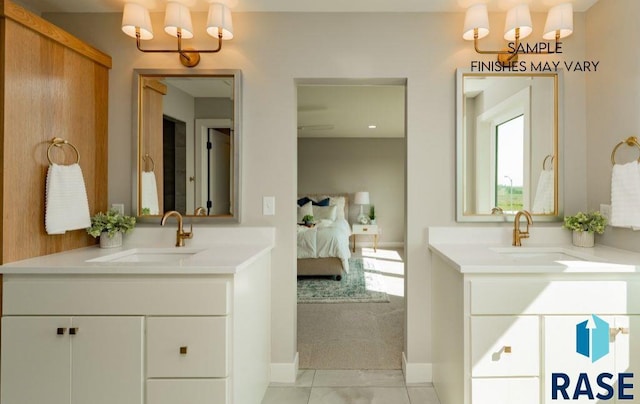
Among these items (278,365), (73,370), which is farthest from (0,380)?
(278,365)

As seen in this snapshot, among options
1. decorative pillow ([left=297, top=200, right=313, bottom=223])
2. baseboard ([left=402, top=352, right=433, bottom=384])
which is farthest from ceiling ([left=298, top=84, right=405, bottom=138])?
baseboard ([left=402, top=352, right=433, bottom=384])

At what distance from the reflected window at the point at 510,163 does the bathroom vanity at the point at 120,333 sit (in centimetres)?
171

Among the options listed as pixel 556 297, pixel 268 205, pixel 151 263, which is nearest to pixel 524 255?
pixel 556 297

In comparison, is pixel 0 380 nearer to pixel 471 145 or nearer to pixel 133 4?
pixel 133 4

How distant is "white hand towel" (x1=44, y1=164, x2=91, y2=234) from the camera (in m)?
1.83

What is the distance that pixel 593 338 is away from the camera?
1.59 m

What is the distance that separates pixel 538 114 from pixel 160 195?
247cm

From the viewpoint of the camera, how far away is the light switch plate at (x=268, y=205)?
2.30m

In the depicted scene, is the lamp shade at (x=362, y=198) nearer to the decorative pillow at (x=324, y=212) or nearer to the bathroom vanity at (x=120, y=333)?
the decorative pillow at (x=324, y=212)

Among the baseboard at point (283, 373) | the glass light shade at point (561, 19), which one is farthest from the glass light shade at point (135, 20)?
the glass light shade at point (561, 19)

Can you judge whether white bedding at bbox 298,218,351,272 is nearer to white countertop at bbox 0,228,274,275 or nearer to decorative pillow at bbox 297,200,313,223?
decorative pillow at bbox 297,200,313,223

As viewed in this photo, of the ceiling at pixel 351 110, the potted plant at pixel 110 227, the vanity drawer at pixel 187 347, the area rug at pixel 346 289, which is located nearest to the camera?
the vanity drawer at pixel 187 347

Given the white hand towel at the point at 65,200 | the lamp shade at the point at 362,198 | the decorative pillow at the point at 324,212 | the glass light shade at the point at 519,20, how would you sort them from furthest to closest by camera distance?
the lamp shade at the point at 362,198, the decorative pillow at the point at 324,212, the glass light shade at the point at 519,20, the white hand towel at the point at 65,200

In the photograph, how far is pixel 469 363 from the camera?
5.31 ft
